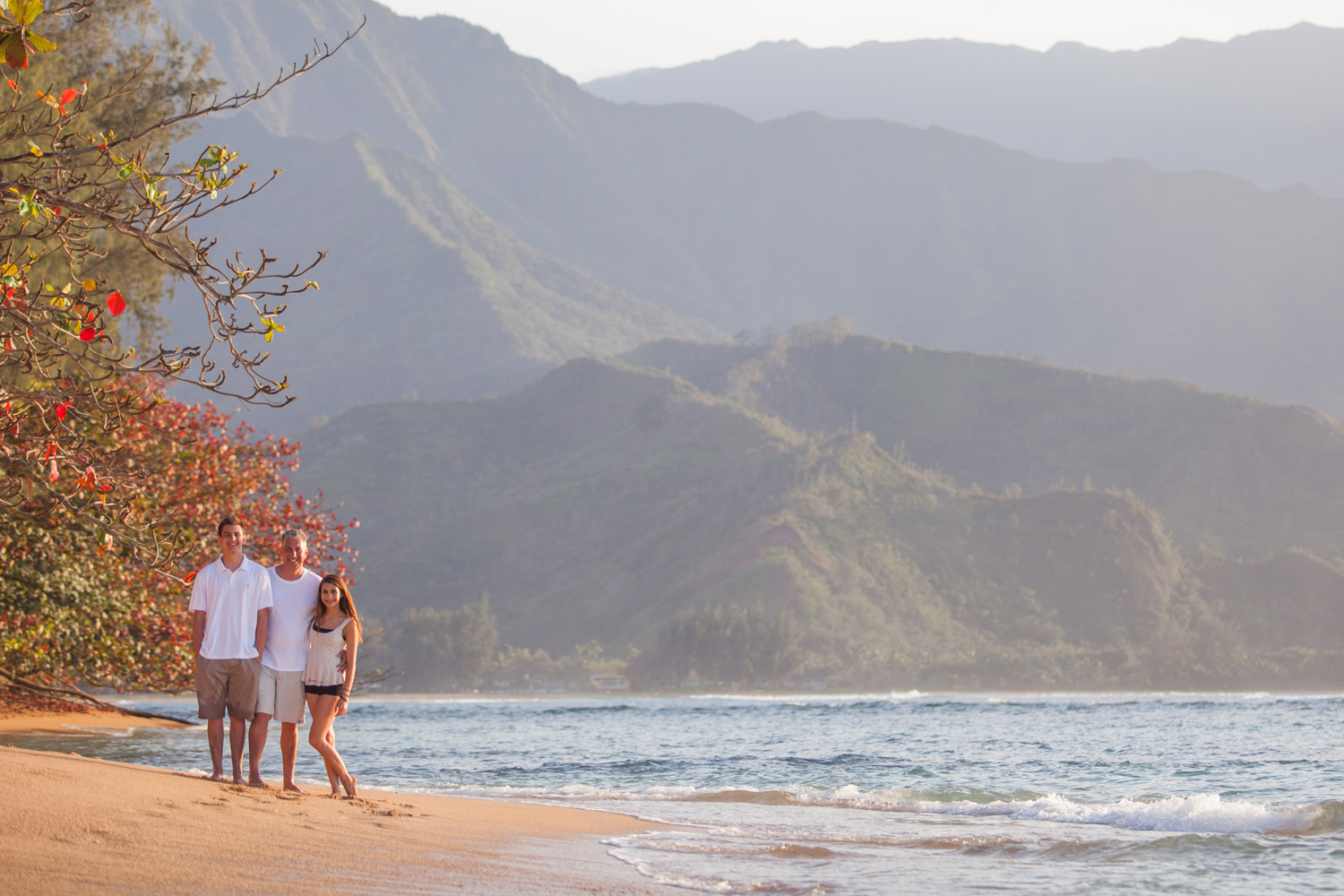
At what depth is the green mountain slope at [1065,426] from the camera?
4247 inches

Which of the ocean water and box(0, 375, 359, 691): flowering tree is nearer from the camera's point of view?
the ocean water

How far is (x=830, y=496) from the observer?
324 feet

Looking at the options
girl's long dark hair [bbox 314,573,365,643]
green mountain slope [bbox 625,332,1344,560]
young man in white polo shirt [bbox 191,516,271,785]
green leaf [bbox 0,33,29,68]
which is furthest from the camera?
green mountain slope [bbox 625,332,1344,560]

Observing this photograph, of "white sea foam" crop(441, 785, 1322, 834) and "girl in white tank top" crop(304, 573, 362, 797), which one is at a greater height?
"girl in white tank top" crop(304, 573, 362, 797)

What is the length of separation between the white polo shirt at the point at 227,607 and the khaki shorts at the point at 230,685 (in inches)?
2.7

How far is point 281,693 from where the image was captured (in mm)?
9773

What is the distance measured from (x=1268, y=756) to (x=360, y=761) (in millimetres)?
17572

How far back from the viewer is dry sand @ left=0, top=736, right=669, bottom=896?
668cm

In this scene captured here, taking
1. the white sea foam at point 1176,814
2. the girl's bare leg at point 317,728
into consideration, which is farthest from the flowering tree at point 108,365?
the white sea foam at point 1176,814

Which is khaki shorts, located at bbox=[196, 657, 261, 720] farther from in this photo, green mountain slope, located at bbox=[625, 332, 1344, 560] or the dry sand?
green mountain slope, located at bbox=[625, 332, 1344, 560]

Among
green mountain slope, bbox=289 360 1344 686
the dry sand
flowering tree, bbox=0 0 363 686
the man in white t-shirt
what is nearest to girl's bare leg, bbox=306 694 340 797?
the man in white t-shirt

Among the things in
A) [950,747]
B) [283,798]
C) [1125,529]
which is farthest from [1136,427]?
[283,798]

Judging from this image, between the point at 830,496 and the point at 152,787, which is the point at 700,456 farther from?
the point at 152,787

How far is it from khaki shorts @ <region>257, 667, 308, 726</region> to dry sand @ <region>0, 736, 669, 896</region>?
668 millimetres
